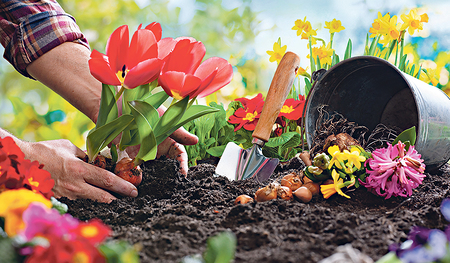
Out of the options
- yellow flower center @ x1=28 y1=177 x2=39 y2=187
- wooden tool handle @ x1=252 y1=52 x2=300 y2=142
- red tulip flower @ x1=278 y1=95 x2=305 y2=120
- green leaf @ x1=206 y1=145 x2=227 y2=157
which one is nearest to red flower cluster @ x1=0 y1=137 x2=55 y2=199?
yellow flower center @ x1=28 y1=177 x2=39 y2=187

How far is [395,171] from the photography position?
0.73 metres

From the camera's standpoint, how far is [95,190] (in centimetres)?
77

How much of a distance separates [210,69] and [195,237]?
378mm

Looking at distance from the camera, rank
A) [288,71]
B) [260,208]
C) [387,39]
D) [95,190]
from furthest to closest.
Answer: [387,39] < [288,71] < [95,190] < [260,208]

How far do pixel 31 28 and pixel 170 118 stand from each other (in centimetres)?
60

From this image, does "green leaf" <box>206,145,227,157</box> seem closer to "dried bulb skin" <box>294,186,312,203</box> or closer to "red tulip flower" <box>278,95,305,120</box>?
"red tulip flower" <box>278,95,305,120</box>

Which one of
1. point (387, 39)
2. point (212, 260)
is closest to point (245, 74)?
point (387, 39)

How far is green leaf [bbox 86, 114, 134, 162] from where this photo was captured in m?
0.72

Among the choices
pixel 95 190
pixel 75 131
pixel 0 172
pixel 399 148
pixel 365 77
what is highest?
pixel 365 77

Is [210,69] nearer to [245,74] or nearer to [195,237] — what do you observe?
[195,237]

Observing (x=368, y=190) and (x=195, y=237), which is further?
(x=368, y=190)

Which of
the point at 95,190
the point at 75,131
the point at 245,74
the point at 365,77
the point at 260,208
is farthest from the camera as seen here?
the point at 245,74

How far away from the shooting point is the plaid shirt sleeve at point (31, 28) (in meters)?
0.99

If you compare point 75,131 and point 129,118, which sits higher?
point 129,118
